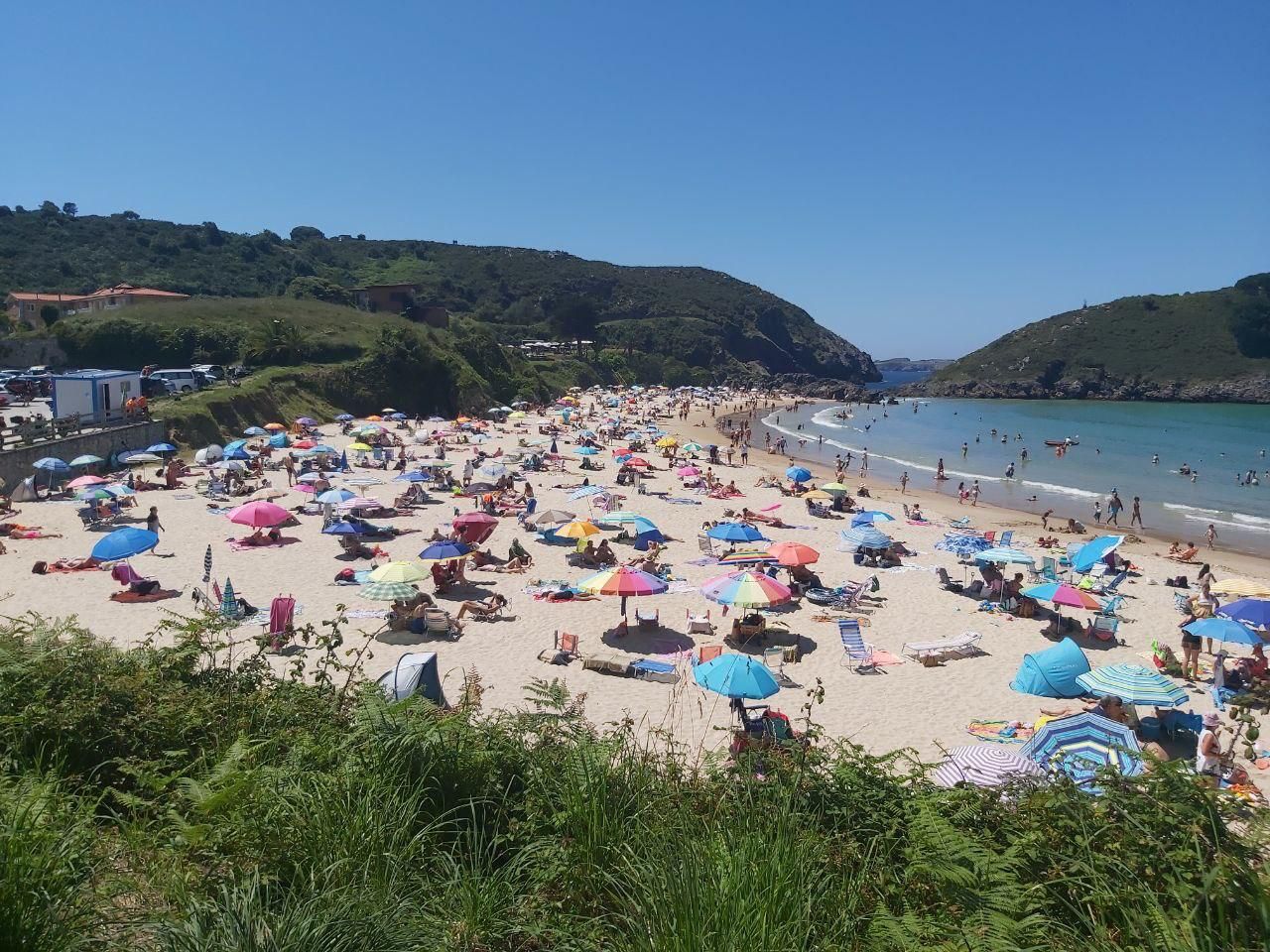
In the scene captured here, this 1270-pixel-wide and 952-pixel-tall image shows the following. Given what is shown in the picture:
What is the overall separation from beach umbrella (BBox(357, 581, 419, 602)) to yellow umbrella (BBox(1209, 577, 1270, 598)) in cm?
1573

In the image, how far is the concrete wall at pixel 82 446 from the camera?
2219 centimetres

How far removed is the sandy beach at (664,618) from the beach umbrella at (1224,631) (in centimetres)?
83

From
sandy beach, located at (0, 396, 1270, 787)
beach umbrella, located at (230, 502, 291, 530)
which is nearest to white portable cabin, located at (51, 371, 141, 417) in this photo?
sandy beach, located at (0, 396, 1270, 787)

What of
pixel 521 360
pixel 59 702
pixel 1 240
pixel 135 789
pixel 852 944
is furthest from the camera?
pixel 1 240

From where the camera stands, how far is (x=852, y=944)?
3.20 m

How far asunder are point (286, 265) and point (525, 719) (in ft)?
333

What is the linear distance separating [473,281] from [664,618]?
106973mm

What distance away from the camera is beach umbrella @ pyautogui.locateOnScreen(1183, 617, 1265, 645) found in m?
12.0

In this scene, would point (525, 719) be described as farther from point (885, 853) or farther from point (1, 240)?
point (1, 240)

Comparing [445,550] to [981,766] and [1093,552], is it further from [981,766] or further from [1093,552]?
[1093,552]

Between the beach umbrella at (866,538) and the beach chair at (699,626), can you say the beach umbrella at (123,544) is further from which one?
the beach umbrella at (866,538)

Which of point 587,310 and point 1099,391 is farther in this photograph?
point 1099,391

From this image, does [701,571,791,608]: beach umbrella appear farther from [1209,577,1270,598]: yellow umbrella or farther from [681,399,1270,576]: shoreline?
[681,399,1270,576]: shoreline

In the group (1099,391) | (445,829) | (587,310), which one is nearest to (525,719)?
(445,829)
